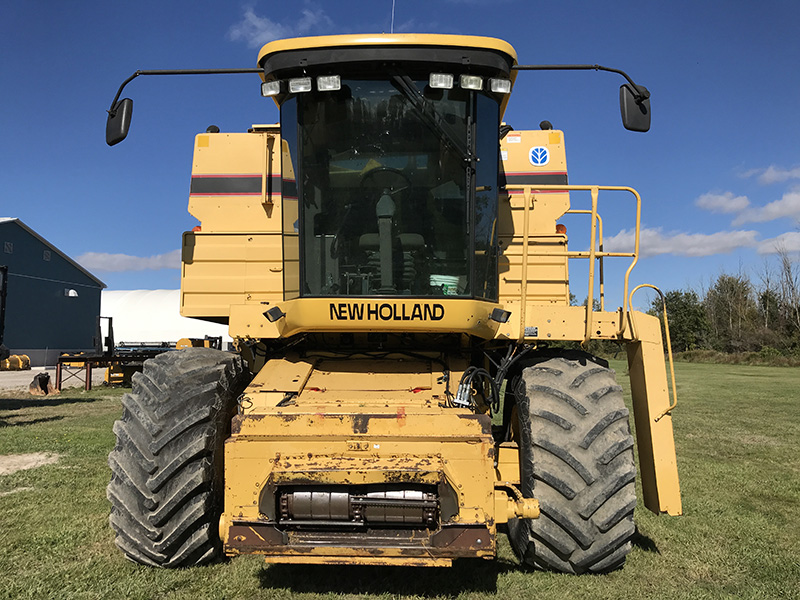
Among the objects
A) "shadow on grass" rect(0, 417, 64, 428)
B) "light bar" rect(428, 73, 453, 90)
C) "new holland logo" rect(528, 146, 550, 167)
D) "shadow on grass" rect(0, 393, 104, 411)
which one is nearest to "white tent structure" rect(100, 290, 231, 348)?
"shadow on grass" rect(0, 393, 104, 411)

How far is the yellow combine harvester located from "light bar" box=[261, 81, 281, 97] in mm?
13

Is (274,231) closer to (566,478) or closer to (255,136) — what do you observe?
(255,136)

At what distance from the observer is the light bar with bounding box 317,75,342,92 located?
4.64 meters

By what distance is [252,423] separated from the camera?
4238mm

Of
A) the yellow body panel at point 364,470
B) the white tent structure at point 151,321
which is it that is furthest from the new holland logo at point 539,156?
the white tent structure at point 151,321

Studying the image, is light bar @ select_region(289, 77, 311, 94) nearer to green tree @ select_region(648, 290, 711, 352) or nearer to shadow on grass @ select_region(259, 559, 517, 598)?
shadow on grass @ select_region(259, 559, 517, 598)

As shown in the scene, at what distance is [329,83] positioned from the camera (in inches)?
183

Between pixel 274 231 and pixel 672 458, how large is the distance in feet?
12.9

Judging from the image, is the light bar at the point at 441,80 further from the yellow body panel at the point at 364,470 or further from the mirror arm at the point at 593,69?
the yellow body panel at the point at 364,470

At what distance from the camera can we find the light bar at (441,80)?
4562mm

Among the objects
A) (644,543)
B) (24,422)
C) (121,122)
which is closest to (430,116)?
(121,122)

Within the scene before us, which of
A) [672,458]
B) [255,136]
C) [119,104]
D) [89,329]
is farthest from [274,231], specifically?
[89,329]

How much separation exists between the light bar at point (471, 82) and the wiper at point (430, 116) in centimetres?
27

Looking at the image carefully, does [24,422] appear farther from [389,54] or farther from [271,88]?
[389,54]
